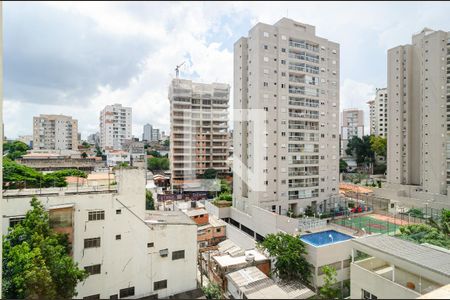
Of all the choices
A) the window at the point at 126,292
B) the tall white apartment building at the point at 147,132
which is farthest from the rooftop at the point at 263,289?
the tall white apartment building at the point at 147,132

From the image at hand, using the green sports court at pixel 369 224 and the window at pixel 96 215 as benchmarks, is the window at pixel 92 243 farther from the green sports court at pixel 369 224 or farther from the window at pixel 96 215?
the green sports court at pixel 369 224

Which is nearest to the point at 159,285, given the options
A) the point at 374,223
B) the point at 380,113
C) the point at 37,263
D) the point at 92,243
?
the point at 92,243

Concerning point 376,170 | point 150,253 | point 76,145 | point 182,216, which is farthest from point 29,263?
point 76,145

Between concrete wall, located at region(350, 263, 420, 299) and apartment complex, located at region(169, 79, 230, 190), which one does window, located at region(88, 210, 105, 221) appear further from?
apartment complex, located at region(169, 79, 230, 190)

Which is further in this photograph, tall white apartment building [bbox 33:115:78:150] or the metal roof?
tall white apartment building [bbox 33:115:78:150]

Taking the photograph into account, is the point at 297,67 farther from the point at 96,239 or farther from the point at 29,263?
the point at 29,263

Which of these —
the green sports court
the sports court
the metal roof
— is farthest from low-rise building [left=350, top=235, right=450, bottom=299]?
the sports court
